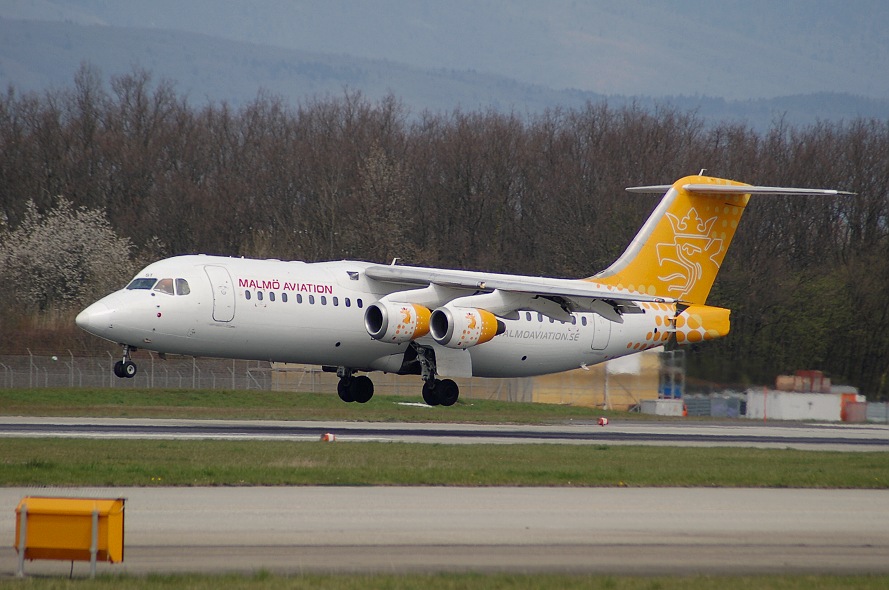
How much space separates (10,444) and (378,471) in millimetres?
7499

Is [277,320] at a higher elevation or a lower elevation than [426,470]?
higher

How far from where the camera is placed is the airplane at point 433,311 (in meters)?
28.6

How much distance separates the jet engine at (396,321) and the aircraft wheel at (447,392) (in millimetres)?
1743

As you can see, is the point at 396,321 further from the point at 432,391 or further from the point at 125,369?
the point at 125,369

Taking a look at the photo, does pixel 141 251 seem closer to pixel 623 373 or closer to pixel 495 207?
pixel 495 207

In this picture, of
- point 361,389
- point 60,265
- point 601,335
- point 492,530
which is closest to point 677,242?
point 601,335

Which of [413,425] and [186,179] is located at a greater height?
[186,179]

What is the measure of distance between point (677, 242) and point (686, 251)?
0.38 metres

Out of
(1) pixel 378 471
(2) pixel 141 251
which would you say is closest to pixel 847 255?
(2) pixel 141 251

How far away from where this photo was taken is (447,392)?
31.8 m

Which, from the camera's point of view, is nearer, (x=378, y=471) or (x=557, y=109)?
(x=378, y=471)

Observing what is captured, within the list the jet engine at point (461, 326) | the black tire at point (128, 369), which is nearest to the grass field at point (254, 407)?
the jet engine at point (461, 326)

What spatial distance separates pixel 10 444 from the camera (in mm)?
22422

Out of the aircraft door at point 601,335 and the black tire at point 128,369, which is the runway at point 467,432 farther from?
the aircraft door at point 601,335
